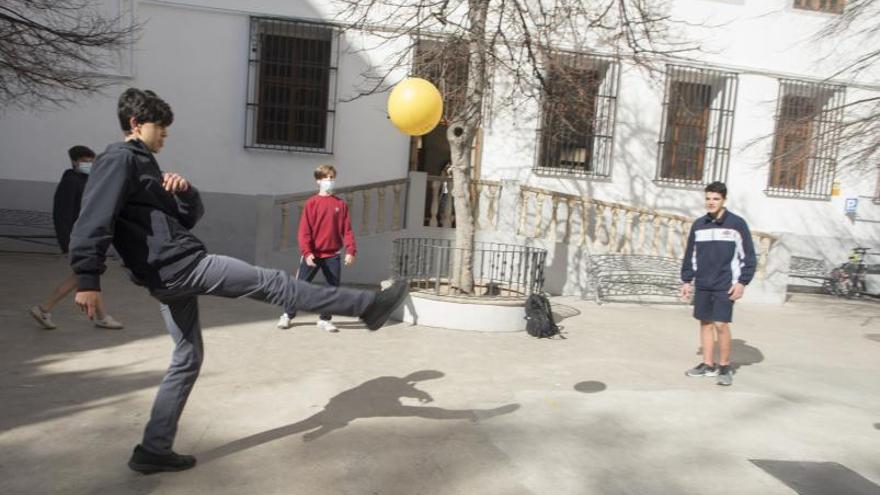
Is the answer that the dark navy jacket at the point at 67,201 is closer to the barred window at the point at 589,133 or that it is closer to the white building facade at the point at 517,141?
the white building facade at the point at 517,141

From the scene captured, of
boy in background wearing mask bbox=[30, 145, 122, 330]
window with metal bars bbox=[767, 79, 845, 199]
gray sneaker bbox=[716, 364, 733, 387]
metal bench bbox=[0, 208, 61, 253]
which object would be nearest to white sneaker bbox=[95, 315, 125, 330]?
boy in background wearing mask bbox=[30, 145, 122, 330]

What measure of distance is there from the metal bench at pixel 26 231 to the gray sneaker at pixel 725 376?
433 inches

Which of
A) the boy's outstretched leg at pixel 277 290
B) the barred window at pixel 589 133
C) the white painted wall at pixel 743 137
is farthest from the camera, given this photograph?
the white painted wall at pixel 743 137

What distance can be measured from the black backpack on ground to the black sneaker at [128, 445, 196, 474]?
190 inches

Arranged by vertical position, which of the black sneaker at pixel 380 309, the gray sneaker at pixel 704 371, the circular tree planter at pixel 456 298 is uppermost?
the black sneaker at pixel 380 309

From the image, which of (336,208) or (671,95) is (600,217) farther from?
(336,208)

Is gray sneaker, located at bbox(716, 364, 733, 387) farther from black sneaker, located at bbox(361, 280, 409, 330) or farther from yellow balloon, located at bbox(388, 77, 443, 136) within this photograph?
black sneaker, located at bbox(361, 280, 409, 330)

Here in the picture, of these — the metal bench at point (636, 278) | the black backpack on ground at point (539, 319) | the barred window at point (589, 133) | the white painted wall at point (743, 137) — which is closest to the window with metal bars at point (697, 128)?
the white painted wall at point (743, 137)

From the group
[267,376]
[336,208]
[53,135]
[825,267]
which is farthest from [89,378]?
[825,267]

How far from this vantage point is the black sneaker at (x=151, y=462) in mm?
3498

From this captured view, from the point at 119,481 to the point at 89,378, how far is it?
2.09 metres

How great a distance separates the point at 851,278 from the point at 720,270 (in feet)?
30.6

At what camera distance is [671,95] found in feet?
43.1

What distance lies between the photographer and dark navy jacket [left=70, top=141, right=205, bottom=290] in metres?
3.13
